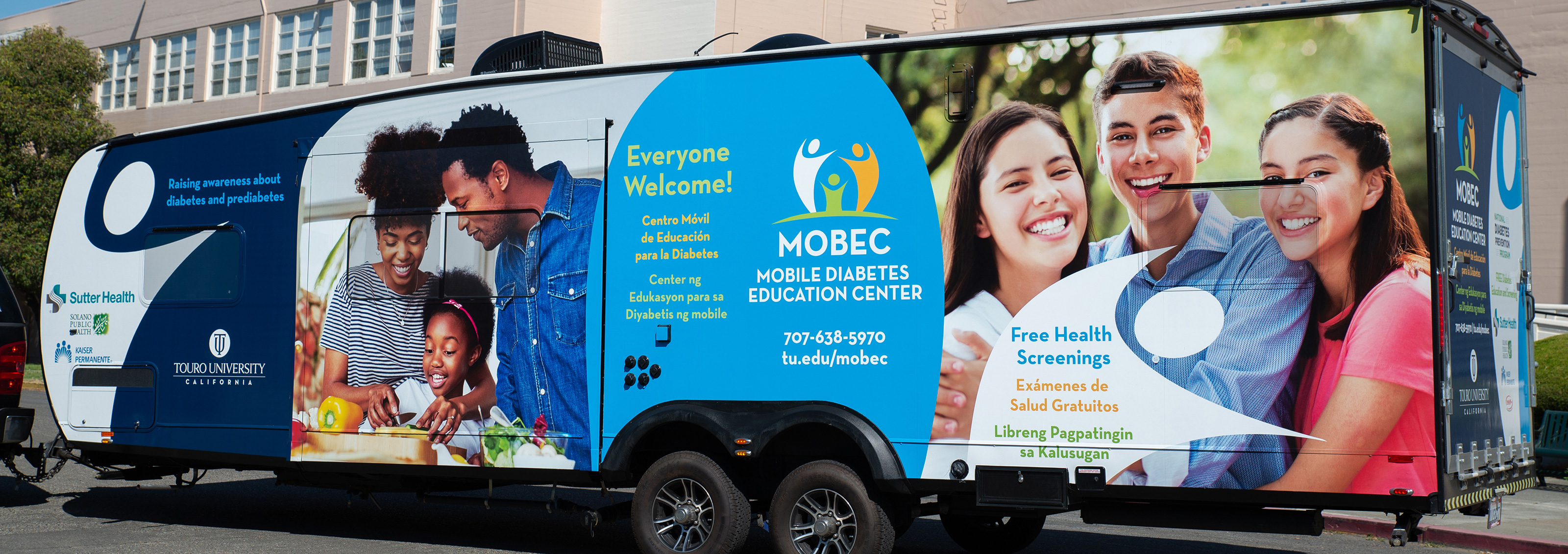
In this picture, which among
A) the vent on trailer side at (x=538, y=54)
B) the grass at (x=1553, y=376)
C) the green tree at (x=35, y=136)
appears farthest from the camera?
the green tree at (x=35, y=136)

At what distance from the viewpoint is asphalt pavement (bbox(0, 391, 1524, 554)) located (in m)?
8.33

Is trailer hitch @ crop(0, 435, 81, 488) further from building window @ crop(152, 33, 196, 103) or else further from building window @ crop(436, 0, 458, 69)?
building window @ crop(152, 33, 196, 103)

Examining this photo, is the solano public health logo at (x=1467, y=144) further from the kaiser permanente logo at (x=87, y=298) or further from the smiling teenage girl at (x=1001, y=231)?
the kaiser permanente logo at (x=87, y=298)

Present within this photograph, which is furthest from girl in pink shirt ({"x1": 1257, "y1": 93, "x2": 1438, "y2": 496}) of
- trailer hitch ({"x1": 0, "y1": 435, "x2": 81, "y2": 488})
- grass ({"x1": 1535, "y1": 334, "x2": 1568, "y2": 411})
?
grass ({"x1": 1535, "y1": 334, "x2": 1568, "y2": 411})

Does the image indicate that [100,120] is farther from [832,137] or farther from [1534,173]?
[1534,173]

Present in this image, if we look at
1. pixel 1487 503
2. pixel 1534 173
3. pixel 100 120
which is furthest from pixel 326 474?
pixel 100 120

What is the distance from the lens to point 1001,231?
666 cm

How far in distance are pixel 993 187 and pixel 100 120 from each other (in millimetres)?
31707

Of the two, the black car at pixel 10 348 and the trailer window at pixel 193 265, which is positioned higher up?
the trailer window at pixel 193 265

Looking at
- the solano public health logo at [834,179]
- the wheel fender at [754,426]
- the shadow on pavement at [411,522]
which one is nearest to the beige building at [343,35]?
the shadow on pavement at [411,522]

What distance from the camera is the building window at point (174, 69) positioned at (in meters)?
31.7

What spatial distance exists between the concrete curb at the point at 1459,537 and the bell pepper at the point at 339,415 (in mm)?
7764

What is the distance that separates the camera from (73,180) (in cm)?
973

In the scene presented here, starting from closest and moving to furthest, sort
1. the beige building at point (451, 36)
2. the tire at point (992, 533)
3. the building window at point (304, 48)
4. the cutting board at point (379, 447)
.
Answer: the cutting board at point (379, 447), the tire at point (992, 533), the beige building at point (451, 36), the building window at point (304, 48)
